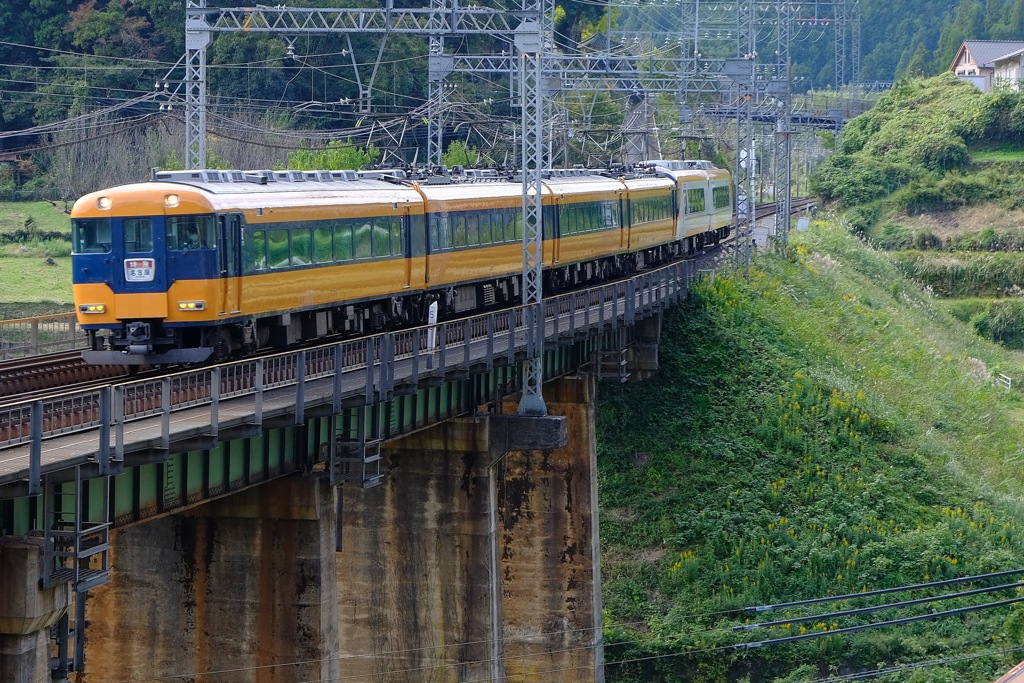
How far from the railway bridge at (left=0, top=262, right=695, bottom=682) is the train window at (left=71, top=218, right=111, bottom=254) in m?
3.88

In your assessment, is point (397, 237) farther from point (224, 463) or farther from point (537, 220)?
point (224, 463)

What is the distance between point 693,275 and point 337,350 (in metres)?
25.9

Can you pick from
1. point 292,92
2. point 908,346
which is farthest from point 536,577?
point 292,92

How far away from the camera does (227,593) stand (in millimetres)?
20984

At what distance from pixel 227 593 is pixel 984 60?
11198 cm

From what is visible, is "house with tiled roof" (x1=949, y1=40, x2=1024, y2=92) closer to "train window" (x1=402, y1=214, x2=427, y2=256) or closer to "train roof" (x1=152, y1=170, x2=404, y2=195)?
"train window" (x1=402, y1=214, x2=427, y2=256)

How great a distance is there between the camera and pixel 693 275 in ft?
143

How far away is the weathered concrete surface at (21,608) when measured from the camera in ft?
44.8

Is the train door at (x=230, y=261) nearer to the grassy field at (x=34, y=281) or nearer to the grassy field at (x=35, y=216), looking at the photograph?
the grassy field at (x=34, y=281)

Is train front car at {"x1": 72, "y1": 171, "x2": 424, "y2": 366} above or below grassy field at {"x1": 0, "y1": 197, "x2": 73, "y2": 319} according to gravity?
above

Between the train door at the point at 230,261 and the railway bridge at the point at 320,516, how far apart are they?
6.48 feet

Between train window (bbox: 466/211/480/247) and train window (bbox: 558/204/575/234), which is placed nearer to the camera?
train window (bbox: 466/211/480/247)

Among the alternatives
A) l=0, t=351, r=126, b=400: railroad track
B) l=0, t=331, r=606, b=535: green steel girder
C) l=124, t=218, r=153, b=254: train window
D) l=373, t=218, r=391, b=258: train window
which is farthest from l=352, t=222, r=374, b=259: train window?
l=0, t=351, r=126, b=400: railroad track

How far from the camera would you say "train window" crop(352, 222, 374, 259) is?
26.1 m
